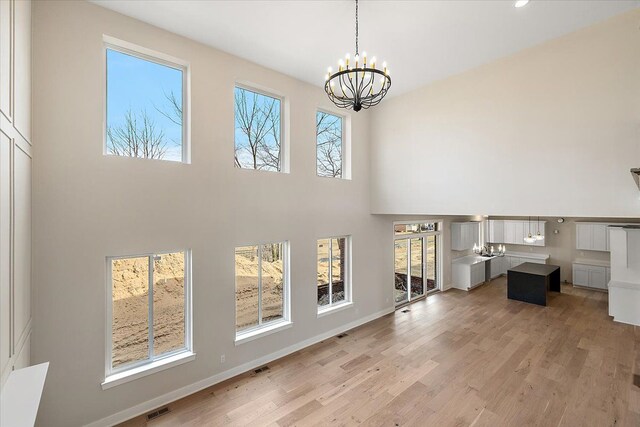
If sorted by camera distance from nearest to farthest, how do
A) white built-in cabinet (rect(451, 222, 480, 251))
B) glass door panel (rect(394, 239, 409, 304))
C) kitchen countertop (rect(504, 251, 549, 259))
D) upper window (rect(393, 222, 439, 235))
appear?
upper window (rect(393, 222, 439, 235)) → glass door panel (rect(394, 239, 409, 304)) → white built-in cabinet (rect(451, 222, 480, 251)) → kitchen countertop (rect(504, 251, 549, 259))

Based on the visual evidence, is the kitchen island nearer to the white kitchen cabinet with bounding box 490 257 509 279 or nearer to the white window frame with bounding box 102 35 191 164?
the white kitchen cabinet with bounding box 490 257 509 279

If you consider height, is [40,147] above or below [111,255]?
above

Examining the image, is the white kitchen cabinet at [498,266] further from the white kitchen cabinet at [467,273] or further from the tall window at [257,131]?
the tall window at [257,131]

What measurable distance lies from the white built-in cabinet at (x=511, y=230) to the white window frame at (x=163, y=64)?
11.1m

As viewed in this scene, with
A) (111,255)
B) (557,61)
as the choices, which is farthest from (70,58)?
(557,61)

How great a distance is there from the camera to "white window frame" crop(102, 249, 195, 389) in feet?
10.7

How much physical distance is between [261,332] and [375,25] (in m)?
4.72

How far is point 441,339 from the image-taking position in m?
5.43

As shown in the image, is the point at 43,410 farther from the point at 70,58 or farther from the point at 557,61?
the point at 557,61

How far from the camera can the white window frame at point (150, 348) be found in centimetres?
326

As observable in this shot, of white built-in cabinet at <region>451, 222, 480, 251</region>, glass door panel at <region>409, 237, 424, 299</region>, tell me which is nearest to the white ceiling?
glass door panel at <region>409, 237, 424, 299</region>

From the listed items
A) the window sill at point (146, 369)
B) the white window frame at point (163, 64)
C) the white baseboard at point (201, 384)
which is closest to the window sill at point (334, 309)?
the white baseboard at point (201, 384)

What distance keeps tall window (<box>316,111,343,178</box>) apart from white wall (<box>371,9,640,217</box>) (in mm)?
1268

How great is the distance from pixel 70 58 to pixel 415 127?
5113 mm
